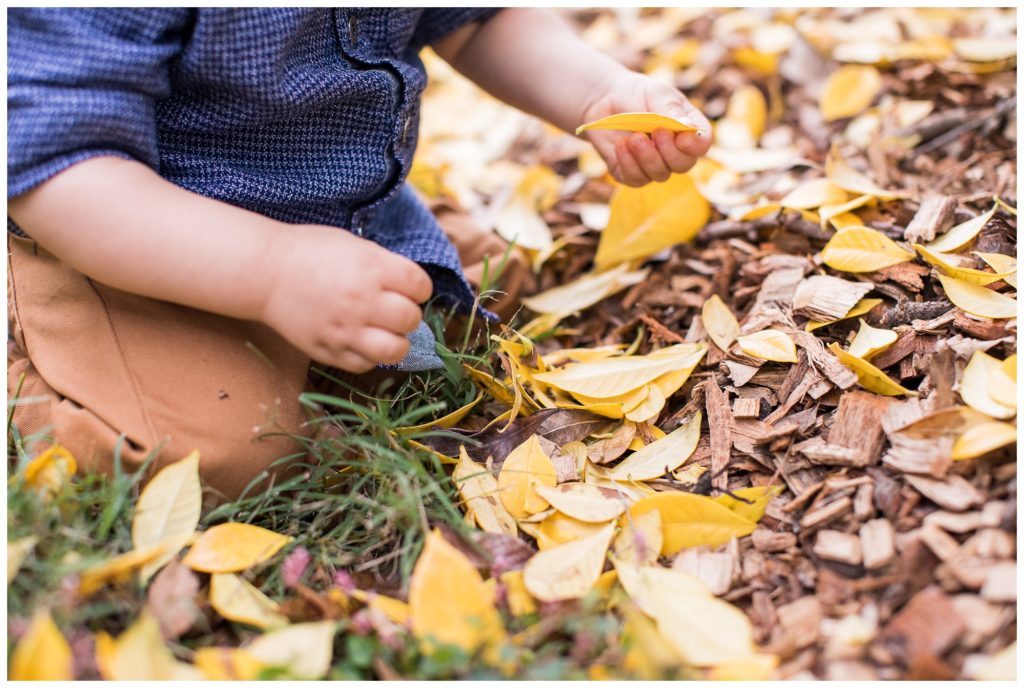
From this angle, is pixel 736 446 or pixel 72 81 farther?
pixel 736 446

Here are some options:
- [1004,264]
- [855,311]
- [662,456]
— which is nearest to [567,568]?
[662,456]

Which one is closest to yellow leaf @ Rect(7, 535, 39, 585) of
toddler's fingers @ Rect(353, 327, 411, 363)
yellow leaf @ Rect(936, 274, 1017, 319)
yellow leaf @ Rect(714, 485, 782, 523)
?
toddler's fingers @ Rect(353, 327, 411, 363)

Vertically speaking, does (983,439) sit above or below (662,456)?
above

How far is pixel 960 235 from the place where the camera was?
0.89 metres

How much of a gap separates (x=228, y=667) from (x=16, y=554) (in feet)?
0.63

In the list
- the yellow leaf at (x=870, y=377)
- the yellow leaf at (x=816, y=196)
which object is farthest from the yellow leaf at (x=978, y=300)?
the yellow leaf at (x=816, y=196)

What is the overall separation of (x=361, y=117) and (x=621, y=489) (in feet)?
1.43

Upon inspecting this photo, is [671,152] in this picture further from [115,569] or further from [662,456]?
[115,569]

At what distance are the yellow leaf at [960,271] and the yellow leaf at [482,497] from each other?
47cm

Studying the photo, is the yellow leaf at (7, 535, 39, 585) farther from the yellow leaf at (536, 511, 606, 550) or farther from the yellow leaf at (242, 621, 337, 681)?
the yellow leaf at (536, 511, 606, 550)

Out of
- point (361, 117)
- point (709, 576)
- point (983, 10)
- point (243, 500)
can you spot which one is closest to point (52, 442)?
point (243, 500)

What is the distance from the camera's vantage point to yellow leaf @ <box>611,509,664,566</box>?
69cm

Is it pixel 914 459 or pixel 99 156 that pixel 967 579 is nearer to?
pixel 914 459

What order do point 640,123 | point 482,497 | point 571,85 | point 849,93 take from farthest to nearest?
point 849,93
point 571,85
point 640,123
point 482,497
